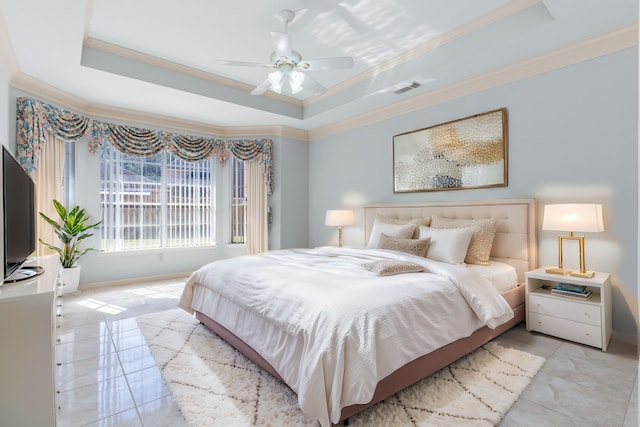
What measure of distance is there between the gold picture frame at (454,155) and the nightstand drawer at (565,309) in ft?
3.88

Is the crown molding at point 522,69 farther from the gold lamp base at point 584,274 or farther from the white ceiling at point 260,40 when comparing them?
the gold lamp base at point 584,274

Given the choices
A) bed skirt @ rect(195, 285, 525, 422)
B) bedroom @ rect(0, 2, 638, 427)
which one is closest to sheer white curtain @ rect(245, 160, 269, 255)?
bedroom @ rect(0, 2, 638, 427)

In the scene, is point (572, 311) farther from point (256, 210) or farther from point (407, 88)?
point (256, 210)

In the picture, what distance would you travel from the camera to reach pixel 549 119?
299cm

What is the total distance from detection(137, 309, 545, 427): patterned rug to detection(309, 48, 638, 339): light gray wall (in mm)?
1138

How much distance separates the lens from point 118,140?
4480 millimetres

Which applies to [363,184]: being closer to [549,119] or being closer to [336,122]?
[336,122]

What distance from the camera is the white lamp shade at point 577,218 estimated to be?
2459 mm

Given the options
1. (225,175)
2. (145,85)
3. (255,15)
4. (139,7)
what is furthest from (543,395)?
(225,175)

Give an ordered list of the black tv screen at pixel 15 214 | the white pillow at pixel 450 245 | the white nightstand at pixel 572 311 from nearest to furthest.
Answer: the black tv screen at pixel 15 214
the white nightstand at pixel 572 311
the white pillow at pixel 450 245

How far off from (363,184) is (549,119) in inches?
94.0

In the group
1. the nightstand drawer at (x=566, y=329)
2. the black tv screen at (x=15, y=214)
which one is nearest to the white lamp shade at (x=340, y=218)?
the nightstand drawer at (x=566, y=329)

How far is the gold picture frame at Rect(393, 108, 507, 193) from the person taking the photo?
332 cm

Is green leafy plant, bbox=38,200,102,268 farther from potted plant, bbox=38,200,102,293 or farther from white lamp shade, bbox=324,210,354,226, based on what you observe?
white lamp shade, bbox=324,210,354,226
